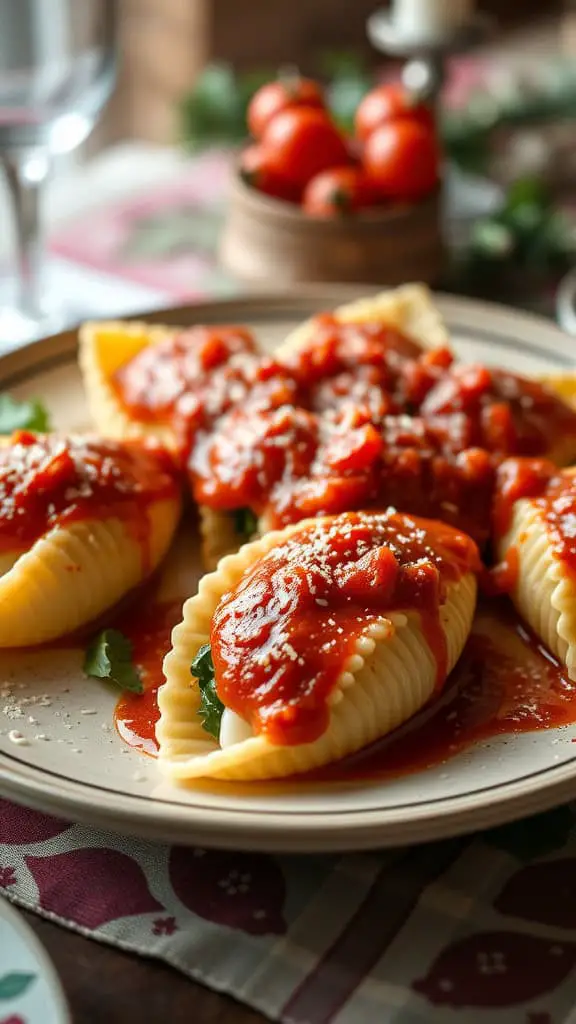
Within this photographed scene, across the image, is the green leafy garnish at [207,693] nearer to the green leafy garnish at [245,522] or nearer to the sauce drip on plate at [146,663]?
the sauce drip on plate at [146,663]

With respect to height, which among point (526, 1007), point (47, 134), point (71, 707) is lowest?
point (526, 1007)

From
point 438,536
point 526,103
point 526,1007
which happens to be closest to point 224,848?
point 526,1007

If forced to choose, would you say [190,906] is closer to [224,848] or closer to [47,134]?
[224,848]

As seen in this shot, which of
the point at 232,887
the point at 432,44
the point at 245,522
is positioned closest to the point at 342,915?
the point at 232,887

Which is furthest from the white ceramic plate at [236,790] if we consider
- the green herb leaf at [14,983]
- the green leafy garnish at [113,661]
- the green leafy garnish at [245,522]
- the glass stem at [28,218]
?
the glass stem at [28,218]

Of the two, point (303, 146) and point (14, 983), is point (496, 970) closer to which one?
point (14, 983)
